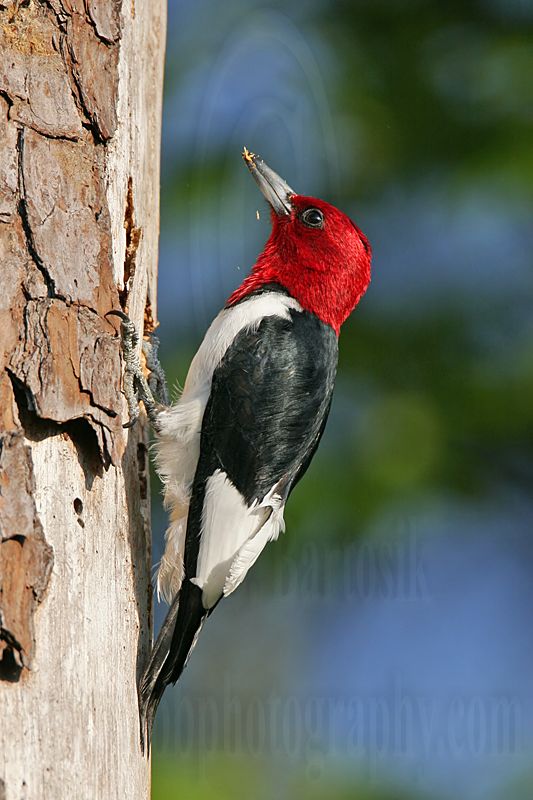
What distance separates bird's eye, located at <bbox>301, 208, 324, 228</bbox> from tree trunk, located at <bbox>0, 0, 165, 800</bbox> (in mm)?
1017

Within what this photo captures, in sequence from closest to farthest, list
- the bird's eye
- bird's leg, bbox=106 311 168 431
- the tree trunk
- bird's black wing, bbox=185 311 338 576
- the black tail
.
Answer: the tree trunk
the black tail
bird's leg, bbox=106 311 168 431
bird's black wing, bbox=185 311 338 576
the bird's eye

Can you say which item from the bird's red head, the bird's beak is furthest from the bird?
the bird's beak

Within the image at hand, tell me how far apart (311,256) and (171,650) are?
59.1 inches

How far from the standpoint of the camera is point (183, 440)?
2951mm

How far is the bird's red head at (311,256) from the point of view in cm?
338

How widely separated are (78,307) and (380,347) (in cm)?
244

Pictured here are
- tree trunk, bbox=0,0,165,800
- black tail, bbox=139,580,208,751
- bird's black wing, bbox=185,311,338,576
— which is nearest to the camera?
tree trunk, bbox=0,0,165,800

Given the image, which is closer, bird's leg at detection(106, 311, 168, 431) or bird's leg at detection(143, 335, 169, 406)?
bird's leg at detection(106, 311, 168, 431)

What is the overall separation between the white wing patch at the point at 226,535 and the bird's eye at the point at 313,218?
3.52 feet

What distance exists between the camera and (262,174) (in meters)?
3.69

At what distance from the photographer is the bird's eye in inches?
140

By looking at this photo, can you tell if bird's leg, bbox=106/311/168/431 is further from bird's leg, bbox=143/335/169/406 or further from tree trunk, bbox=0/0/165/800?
tree trunk, bbox=0/0/165/800

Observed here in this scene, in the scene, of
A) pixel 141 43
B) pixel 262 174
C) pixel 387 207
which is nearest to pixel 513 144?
pixel 387 207

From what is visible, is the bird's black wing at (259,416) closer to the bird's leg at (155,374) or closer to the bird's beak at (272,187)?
the bird's leg at (155,374)
